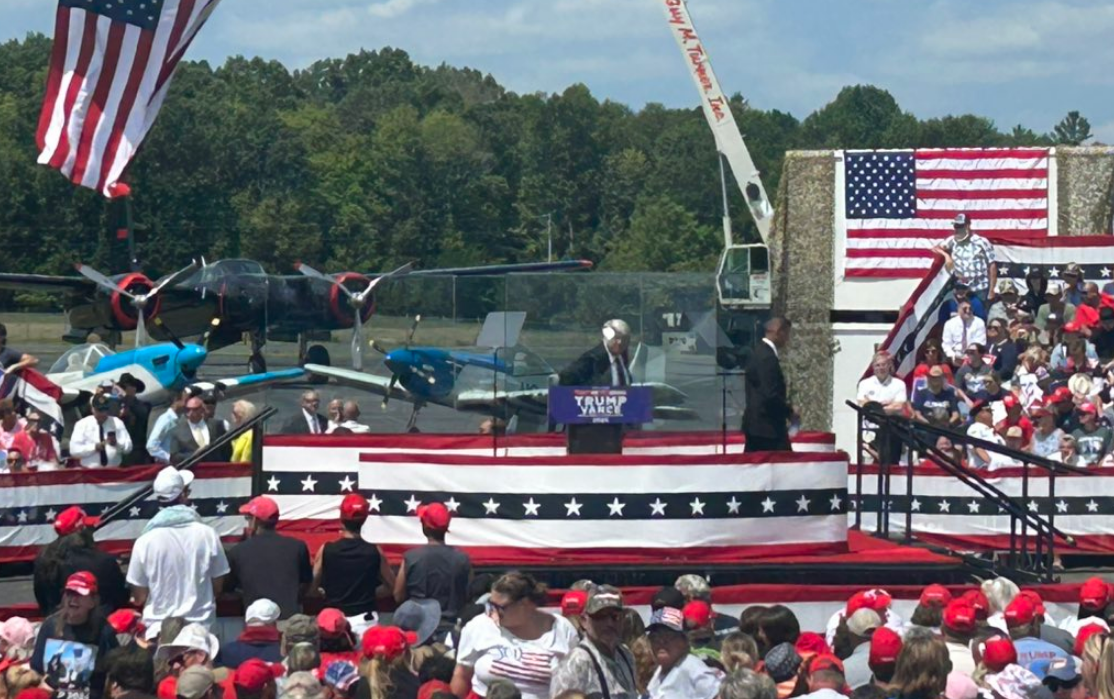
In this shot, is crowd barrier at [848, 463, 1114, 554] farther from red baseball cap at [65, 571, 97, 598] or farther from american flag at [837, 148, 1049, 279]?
american flag at [837, 148, 1049, 279]

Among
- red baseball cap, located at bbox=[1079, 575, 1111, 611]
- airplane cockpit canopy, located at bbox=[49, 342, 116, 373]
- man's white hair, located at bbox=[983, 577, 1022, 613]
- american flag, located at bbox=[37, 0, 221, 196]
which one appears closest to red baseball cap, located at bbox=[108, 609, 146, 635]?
man's white hair, located at bbox=[983, 577, 1022, 613]

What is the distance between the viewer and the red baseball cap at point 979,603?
9399 millimetres

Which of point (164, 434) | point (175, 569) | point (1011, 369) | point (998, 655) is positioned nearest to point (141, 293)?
point (164, 434)

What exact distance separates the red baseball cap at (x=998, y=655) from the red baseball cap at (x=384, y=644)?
2606 millimetres

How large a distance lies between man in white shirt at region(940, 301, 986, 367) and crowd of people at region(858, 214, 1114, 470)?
1 cm

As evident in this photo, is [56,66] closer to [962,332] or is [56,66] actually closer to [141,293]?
[962,332]

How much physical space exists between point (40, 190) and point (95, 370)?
5605cm

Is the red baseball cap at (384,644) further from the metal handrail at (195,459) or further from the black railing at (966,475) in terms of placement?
the black railing at (966,475)

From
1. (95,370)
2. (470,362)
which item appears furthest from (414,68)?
(470,362)

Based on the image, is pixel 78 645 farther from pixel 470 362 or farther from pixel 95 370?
pixel 95 370

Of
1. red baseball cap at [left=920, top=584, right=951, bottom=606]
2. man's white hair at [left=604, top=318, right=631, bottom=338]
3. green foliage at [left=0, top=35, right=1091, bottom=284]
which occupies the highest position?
green foliage at [left=0, top=35, right=1091, bottom=284]

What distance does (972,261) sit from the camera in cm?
2289

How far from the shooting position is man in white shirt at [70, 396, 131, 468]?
17.2 m

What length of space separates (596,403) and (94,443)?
216 inches
